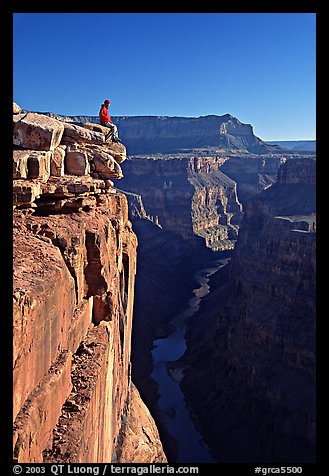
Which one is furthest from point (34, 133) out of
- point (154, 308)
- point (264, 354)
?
point (154, 308)

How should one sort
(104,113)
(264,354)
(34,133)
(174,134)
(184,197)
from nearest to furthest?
1. (34,133)
2. (104,113)
3. (264,354)
4. (184,197)
5. (174,134)

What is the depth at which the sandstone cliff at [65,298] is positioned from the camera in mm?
10477

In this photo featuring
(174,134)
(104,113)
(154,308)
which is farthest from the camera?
(174,134)

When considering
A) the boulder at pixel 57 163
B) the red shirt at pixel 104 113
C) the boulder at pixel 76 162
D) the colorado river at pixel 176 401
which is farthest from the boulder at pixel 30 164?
the colorado river at pixel 176 401

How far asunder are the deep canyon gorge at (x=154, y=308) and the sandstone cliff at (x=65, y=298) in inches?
2.3

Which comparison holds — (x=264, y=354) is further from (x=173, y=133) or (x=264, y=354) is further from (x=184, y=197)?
(x=173, y=133)

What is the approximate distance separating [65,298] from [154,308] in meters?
70.4

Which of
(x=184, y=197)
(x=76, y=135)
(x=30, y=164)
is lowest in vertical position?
(x=30, y=164)

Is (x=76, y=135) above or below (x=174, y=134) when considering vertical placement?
below

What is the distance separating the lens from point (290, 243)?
201ft

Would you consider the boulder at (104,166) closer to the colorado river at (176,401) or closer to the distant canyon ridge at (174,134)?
the colorado river at (176,401)

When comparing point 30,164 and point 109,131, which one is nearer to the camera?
point 30,164

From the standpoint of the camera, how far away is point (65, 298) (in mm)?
13719

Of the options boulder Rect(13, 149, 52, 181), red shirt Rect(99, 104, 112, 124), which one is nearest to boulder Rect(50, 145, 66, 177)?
boulder Rect(13, 149, 52, 181)
